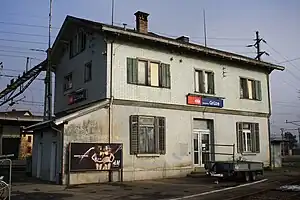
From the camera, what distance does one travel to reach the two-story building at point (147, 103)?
720 inches

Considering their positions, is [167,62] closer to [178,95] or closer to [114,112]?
[178,95]

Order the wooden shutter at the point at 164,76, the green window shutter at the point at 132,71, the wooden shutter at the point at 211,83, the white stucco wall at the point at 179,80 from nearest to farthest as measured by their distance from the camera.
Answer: the white stucco wall at the point at 179,80, the green window shutter at the point at 132,71, the wooden shutter at the point at 164,76, the wooden shutter at the point at 211,83

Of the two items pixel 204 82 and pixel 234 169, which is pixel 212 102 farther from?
pixel 234 169

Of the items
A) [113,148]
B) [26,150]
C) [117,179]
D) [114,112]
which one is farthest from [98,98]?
[26,150]

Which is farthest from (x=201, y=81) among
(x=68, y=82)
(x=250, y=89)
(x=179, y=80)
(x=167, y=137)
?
(x=68, y=82)

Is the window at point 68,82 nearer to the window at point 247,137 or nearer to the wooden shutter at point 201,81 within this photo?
the wooden shutter at point 201,81

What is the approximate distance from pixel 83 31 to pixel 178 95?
6783 mm

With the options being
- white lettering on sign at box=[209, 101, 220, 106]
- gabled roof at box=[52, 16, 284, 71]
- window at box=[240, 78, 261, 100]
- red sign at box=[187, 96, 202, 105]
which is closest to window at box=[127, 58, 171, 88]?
gabled roof at box=[52, 16, 284, 71]

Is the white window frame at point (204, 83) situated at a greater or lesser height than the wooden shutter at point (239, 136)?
greater

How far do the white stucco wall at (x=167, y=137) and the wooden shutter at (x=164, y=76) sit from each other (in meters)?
1.49

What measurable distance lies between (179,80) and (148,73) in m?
2.28

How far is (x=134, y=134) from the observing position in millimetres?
A: 19078

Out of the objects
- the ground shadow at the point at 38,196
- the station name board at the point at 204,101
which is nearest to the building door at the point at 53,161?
the ground shadow at the point at 38,196

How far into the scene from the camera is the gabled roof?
1896 centimetres
